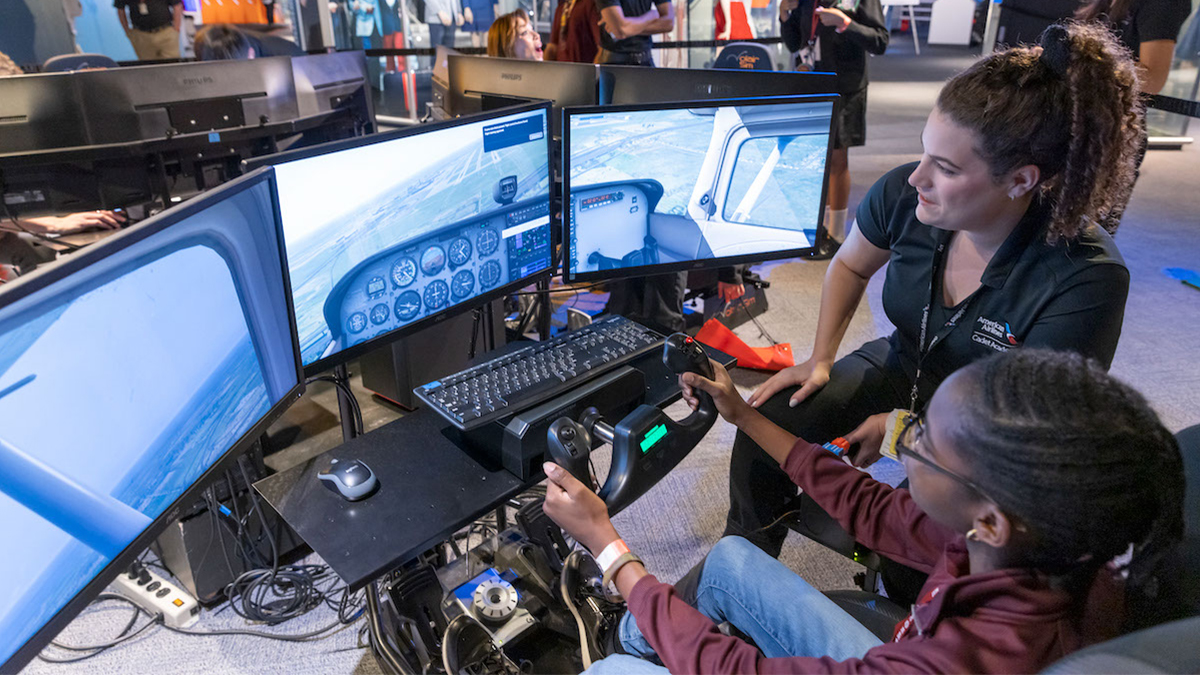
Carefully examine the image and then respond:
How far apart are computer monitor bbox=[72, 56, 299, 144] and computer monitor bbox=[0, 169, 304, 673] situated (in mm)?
1271

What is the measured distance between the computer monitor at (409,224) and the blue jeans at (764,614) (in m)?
0.65

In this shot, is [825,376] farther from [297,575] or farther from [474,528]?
[297,575]

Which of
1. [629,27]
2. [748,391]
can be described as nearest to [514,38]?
[629,27]

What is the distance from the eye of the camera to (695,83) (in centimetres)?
218

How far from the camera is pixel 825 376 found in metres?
1.65

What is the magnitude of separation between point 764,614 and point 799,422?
555 millimetres

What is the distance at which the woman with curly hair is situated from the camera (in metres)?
1.26

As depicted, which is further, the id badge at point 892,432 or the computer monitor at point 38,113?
the computer monitor at point 38,113

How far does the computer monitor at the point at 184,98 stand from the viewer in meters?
1.98

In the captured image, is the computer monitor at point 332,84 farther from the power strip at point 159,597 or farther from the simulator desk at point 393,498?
the simulator desk at point 393,498

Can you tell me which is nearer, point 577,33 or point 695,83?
point 695,83

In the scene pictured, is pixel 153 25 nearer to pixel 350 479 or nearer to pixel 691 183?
pixel 691 183

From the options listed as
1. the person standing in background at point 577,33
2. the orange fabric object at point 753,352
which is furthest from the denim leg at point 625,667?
the person standing in background at point 577,33

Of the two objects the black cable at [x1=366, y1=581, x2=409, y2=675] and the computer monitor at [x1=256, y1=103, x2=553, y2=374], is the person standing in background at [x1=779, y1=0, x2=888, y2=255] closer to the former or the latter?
the computer monitor at [x1=256, y1=103, x2=553, y2=374]
